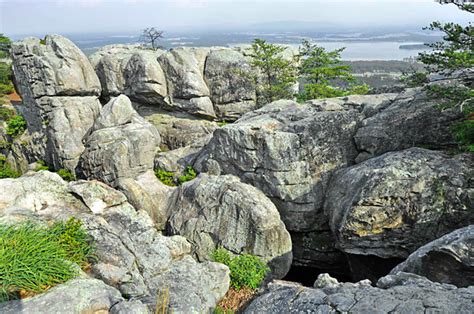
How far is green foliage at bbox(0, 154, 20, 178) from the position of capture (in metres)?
25.2

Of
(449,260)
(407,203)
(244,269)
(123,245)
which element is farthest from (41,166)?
(449,260)

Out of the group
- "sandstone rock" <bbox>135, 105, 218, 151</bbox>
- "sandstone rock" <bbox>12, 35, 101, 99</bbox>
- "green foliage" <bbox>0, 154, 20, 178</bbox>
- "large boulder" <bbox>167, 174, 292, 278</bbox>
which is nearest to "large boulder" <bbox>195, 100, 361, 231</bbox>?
"large boulder" <bbox>167, 174, 292, 278</bbox>

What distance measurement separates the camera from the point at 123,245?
36.1 feet

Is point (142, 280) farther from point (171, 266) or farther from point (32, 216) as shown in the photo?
point (32, 216)

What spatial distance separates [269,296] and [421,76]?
11.0 m

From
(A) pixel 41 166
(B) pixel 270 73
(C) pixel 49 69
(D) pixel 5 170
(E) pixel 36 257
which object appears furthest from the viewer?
(B) pixel 270 73

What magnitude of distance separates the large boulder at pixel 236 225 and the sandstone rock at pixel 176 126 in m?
12.2

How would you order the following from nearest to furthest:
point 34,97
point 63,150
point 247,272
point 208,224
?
point 247,272 < point 208,224 < point 63,150 < point 34,97

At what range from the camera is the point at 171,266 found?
1195cm

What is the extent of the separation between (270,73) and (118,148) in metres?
14.6

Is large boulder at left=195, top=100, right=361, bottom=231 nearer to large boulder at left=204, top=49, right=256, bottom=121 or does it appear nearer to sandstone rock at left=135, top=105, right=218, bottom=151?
sandstone rock at left=135, top=105, right=218, bottom=151

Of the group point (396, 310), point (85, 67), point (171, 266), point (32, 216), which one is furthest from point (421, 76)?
point (85, 67)

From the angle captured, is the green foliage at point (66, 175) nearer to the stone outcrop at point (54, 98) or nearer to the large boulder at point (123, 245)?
the stone outcrop at point (54, 98)

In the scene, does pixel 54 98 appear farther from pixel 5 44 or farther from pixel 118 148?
pixel 5 44
